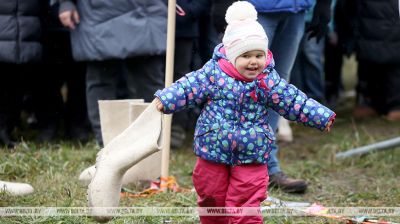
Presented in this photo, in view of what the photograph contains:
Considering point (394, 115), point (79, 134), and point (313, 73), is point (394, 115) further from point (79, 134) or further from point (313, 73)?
point (79, 134)

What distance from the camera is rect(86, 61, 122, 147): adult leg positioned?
6.51m

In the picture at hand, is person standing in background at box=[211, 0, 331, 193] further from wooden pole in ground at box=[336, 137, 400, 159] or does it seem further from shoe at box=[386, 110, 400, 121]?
shoe at box=[386, 110, 400, 121]

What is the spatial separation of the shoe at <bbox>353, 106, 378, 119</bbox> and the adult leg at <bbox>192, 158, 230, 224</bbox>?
4.43 m

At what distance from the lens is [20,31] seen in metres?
6.48

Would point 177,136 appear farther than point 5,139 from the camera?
Yes

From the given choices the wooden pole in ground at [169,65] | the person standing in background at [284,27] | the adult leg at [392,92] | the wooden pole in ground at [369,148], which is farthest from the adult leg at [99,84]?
the adult leg at [392,92]

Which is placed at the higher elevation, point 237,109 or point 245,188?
point 237,109

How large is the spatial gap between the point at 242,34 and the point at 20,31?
8.74ft

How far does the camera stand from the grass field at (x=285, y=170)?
5.10 metres

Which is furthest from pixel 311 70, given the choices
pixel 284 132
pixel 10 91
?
pixel 10 91

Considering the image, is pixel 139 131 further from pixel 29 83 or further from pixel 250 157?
pixel 29 83

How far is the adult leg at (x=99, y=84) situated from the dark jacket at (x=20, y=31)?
42 cm

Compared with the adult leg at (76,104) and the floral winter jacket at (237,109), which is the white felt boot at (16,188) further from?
the adult leg at (76,104)

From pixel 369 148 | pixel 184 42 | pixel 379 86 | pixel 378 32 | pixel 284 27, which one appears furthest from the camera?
pixel 379 86
